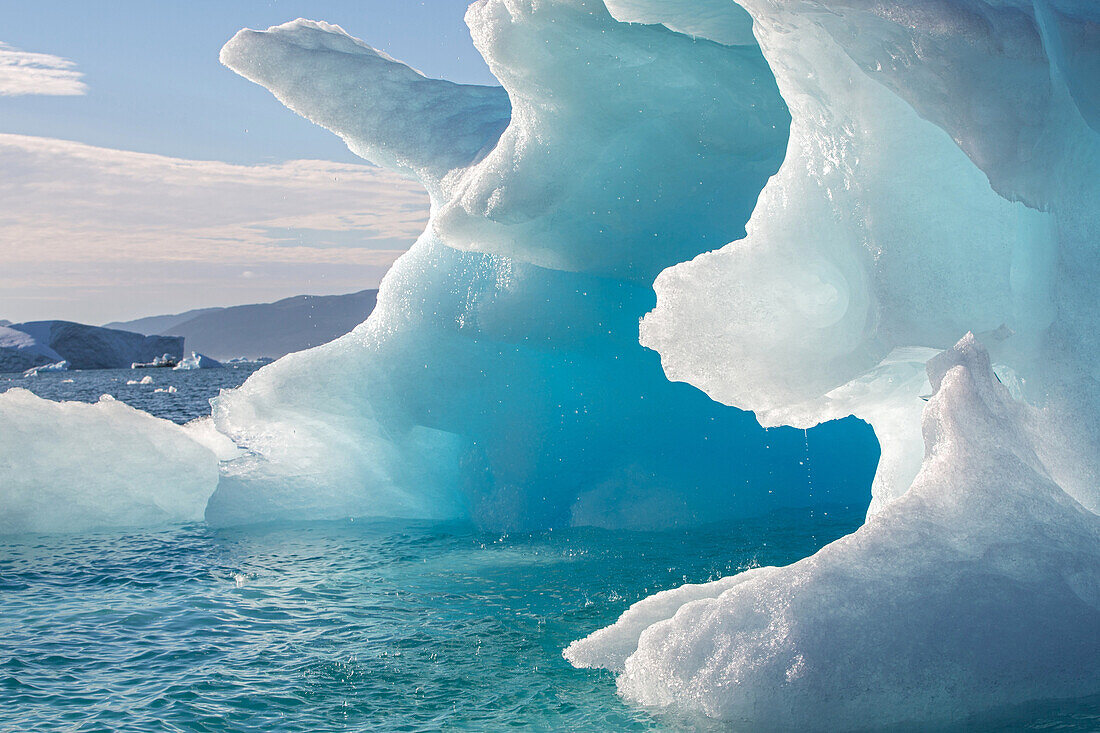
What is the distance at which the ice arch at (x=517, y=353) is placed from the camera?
8.34 meters

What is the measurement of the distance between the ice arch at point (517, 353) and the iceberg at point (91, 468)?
67 centimetres

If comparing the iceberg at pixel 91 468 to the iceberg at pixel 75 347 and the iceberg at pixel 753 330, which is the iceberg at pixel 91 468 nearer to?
the iceberg at pixel 753 330

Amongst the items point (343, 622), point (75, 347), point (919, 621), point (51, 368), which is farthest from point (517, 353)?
point (75, 347)

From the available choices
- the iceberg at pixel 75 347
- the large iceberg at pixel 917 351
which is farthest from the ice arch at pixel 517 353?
the iceberg at pixel 75 347

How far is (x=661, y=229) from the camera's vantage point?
8.83 metres

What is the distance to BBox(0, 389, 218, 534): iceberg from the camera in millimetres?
9453

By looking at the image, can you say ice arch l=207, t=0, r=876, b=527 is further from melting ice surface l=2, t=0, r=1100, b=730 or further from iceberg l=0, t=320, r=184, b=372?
iceberg l=0, t=320, r=184, b=372

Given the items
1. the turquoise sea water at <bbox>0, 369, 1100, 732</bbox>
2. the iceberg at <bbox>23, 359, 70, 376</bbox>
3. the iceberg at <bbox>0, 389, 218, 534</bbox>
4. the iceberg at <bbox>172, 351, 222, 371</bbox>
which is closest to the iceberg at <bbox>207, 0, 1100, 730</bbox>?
the turquoise sea water at <bbox>0, 369, 1100, 732</bbox>

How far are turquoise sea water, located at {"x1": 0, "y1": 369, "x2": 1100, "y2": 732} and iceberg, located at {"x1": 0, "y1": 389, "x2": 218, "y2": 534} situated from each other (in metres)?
0.42

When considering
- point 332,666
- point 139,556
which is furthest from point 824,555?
point 139,556

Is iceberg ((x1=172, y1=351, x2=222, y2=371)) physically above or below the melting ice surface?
above

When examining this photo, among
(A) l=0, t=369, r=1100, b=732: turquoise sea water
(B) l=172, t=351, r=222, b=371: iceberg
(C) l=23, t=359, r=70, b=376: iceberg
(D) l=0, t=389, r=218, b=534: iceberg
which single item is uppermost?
(B) l=172, t=351, r=222, b=371: iceberg

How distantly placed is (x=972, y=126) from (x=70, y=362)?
66598mm

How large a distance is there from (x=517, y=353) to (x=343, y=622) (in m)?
4.28
